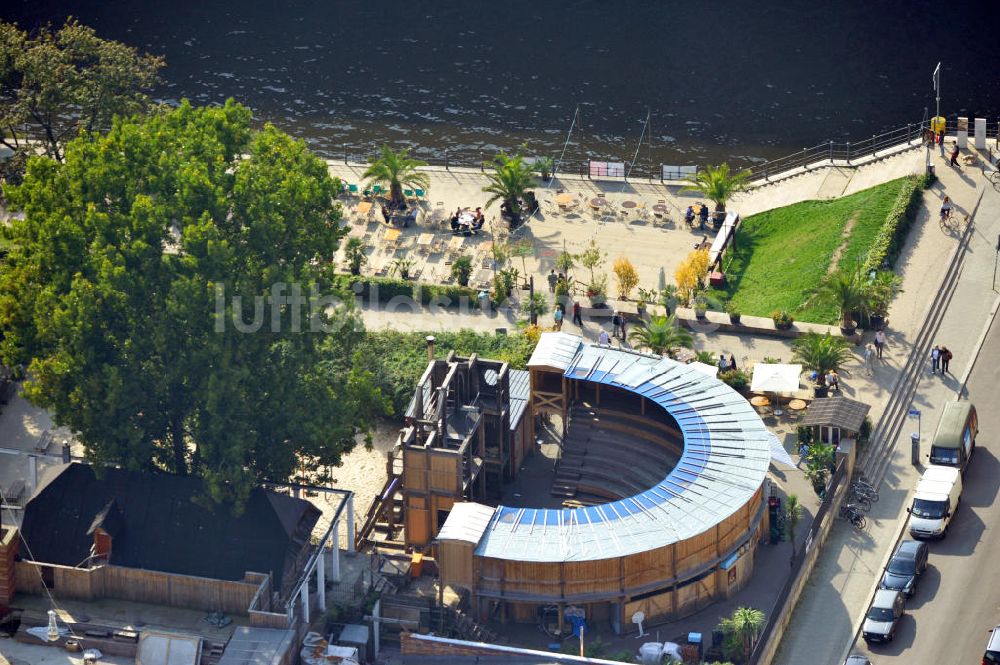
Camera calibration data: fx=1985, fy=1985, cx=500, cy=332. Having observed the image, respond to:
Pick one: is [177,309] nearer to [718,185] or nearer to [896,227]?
[896,227]

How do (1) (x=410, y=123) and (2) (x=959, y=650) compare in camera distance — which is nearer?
(2) (x=959, y=650)

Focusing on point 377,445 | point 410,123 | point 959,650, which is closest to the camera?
point 959,650

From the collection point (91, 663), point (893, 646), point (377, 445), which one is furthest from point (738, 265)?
point (91, 663)

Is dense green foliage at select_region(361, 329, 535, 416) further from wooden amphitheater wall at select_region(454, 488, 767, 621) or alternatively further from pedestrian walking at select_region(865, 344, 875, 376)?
wooden amphitheater wall at select_region(454, 488, 767, 621)

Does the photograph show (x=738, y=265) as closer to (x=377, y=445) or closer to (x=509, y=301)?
(x=509, y=301)

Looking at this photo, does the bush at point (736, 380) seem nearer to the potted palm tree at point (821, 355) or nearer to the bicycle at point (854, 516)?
the potted palm tree at point (821, 355)

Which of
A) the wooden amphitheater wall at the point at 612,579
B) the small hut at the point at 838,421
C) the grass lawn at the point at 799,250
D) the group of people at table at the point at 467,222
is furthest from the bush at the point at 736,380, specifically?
the group of people at table at the point at 467,222
